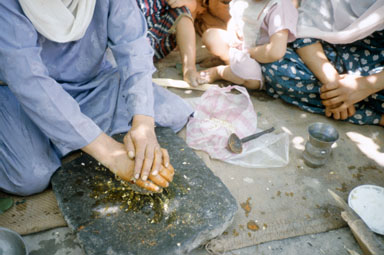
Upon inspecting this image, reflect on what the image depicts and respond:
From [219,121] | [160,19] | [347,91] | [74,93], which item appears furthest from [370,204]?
[160,19]

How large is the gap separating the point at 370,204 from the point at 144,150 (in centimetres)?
143

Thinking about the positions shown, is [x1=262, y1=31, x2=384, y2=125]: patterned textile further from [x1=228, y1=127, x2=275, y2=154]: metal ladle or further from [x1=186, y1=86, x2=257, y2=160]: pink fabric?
[x1=228, y1=127, x2=275, y2=154]: metal ladle

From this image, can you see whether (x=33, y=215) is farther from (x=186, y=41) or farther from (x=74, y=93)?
(x=186, y=41)

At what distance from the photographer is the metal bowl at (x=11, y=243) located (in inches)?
60.1

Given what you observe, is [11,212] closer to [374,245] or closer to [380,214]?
[374,245]

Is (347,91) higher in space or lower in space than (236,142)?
higher

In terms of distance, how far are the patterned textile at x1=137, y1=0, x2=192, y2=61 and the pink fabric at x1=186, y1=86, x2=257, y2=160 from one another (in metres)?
0.90

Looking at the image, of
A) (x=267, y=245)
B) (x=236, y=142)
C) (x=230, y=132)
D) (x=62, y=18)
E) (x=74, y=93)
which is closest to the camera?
(x=62, y=18)

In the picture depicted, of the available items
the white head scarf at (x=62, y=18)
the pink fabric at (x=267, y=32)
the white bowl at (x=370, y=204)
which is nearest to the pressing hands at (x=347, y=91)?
the pink fabric at (x=267, y=32)

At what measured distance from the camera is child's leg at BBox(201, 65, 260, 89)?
2.89 meters

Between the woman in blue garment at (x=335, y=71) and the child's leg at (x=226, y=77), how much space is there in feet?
0.57

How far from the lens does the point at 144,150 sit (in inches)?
62.7

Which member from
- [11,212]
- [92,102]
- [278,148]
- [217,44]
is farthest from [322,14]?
[11,212]

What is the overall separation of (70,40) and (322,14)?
204 centimetres
